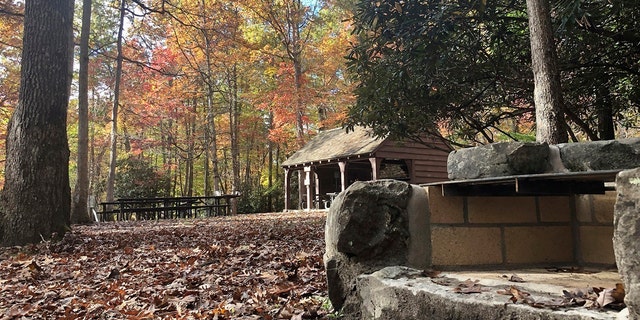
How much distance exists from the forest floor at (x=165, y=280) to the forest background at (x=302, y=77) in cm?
307

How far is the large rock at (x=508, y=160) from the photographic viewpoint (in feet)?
7.88

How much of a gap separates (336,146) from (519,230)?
52.0ft

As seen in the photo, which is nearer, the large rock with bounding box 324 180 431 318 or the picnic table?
the large rock with bounding box 324 180 431 318

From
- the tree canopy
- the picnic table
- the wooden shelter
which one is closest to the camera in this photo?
the tree canopy

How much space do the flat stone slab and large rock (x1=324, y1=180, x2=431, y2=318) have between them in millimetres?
140

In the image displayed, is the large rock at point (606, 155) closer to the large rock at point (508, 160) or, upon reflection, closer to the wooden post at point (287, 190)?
the large rock at point (508, 160)

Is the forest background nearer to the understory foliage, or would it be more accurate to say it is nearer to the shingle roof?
the understory foliage

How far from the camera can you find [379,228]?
272 cm

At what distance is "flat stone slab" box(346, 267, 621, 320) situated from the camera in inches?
65.9

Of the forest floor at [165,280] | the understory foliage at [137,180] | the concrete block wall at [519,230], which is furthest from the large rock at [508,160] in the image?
the understory foliage at [137,180]

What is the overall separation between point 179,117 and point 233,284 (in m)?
24.4

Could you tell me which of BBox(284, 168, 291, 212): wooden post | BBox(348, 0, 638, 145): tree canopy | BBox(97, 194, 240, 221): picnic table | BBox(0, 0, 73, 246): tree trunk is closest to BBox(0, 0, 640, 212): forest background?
BBox(348, 0, 638, 145): tree canopy

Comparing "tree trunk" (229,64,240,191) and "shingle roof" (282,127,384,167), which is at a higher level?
"tree trunk" (229,64,240,191)

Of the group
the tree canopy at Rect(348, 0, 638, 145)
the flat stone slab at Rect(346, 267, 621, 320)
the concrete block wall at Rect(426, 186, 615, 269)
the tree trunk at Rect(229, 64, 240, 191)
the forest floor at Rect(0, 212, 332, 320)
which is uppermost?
the tree trunk at Rect(229, 64, 240, 191)
